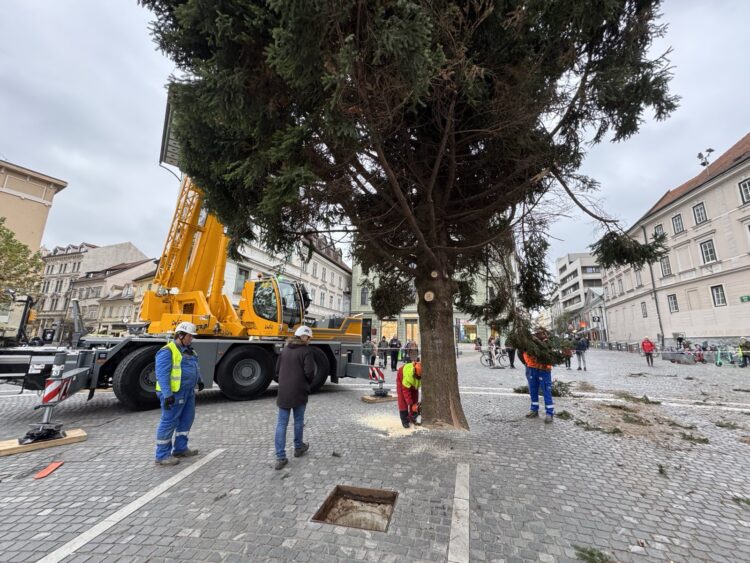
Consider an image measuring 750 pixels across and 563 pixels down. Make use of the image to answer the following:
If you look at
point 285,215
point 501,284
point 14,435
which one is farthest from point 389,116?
point 14,435

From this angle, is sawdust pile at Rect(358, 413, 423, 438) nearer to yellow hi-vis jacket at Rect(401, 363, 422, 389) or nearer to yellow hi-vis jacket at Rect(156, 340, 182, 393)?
yellow hi-vis jacket at Rect(401, 363, 422, 389)

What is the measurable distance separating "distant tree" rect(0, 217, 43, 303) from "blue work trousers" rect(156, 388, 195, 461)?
22.0m

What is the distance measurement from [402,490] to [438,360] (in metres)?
2.65

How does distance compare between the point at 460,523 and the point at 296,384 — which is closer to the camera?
the point at 460,523

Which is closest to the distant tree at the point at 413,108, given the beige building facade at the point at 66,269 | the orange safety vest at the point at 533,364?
the orange safety vest at the point at 533,364

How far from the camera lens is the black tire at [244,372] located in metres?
8.27

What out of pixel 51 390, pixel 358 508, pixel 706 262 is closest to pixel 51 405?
pixel 51 390

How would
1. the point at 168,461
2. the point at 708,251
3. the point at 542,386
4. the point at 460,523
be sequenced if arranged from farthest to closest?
1. the point at 708,251
2. the point at 542,386
3. the point at 168,461
4. the point at 460,523

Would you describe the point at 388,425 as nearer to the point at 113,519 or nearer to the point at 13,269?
the point at 113,519

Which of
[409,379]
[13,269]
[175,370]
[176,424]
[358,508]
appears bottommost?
[358,508]

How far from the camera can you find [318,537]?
9.00ft

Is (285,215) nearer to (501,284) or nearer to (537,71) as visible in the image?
(537,71)

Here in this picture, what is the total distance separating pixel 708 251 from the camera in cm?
2781

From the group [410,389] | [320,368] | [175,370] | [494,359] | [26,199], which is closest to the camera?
[175,370]
